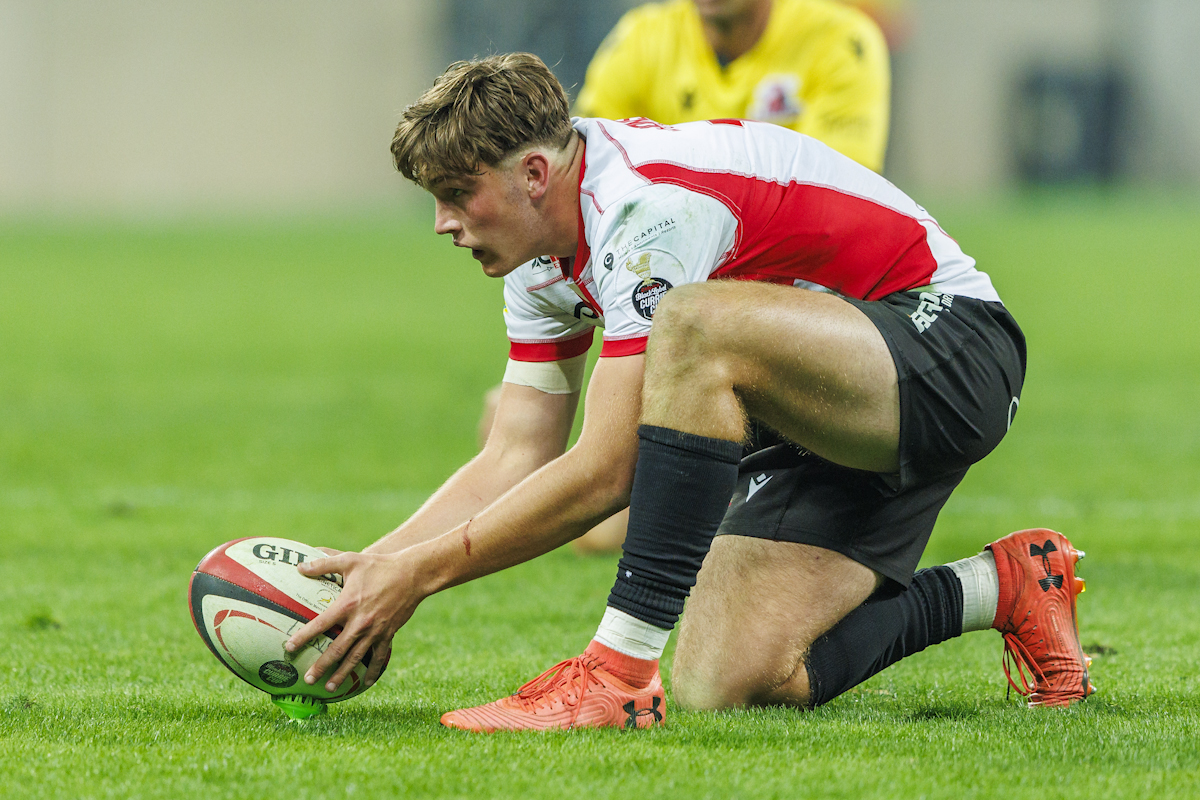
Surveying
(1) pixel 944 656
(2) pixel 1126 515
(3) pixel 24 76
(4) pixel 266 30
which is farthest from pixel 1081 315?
(3) pixel 24 76

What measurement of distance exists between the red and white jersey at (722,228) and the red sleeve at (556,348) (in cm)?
6

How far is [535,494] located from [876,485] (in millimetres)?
856

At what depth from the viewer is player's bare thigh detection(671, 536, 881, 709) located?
122 inches

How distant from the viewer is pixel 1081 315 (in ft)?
49.5

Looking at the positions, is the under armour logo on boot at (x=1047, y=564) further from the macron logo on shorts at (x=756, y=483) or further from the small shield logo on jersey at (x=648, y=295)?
the small shield logo on jersey at (x=648, y=295)

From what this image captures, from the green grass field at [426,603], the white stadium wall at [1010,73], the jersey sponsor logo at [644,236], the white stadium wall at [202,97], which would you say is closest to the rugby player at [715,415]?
the jersey sponsor logo at [644,236]

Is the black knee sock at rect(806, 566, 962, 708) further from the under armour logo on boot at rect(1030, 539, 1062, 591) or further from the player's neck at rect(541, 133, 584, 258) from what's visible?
the player's neck at rect(541, 133, 584, 258)

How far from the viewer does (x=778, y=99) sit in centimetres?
551

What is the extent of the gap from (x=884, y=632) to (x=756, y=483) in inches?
17.6

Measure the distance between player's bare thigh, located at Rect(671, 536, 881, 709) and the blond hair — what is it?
1.03m

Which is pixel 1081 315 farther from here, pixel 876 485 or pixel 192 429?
pixel 876 485

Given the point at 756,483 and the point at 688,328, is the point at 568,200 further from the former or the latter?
the point at 756,483

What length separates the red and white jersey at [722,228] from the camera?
2758mm

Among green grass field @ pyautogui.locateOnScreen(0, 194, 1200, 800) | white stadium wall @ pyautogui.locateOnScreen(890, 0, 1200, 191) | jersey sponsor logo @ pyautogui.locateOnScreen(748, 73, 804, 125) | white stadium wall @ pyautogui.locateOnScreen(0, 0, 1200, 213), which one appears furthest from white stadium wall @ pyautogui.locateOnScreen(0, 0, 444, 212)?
jersey sponsor logo @ pyautogui.locateOnScreen(748, 73, 804, 125)
